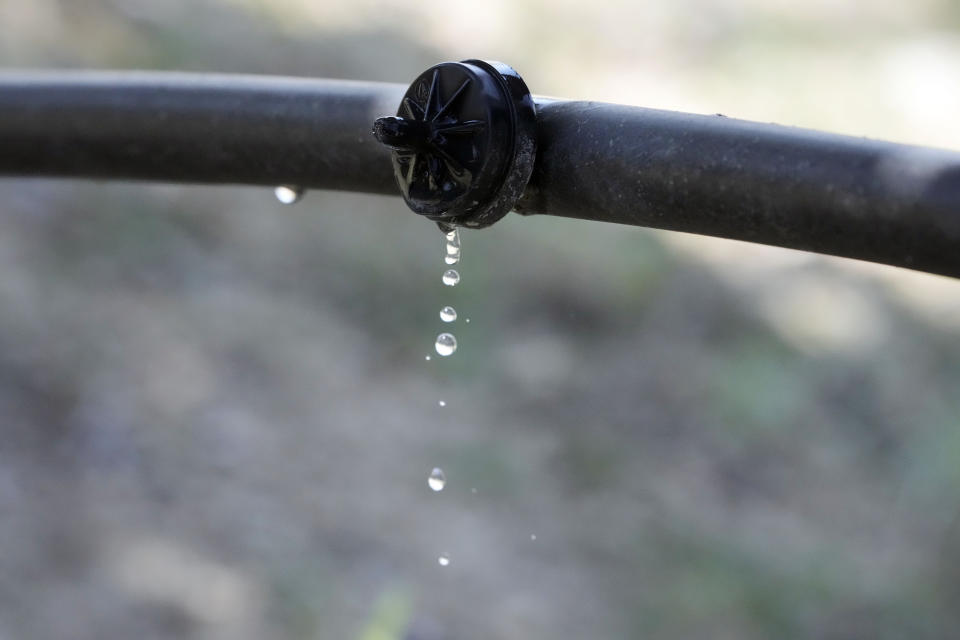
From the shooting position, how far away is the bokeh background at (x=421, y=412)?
8.46 ft

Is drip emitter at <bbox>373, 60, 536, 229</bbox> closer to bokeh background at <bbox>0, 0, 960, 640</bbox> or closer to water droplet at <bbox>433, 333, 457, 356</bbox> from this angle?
water droplet at <bbox>433, 333, 457, 356</bbox>

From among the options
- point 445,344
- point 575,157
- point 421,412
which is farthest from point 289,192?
point 421,412

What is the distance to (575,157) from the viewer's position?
57cm

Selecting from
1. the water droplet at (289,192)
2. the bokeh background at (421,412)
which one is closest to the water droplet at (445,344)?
the water droplet at (289,192)

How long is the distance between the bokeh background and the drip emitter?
5.85 ft

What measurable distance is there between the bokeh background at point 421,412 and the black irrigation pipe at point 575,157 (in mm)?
1665

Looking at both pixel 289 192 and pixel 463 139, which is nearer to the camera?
pixel 463 139

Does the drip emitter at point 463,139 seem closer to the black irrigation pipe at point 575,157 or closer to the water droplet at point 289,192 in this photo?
the black irrigation pipe at point 575,157

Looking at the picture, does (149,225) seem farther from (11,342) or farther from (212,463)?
(212,463)

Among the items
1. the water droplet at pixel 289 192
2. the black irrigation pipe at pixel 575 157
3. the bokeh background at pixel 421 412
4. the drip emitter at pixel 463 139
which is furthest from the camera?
the bokeh background at pixel 421 412

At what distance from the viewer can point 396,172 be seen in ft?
2.01

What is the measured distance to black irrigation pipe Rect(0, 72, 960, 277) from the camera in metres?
0.46

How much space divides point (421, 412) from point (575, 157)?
2615 mm

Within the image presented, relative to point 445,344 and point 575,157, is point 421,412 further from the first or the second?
point 575,157
